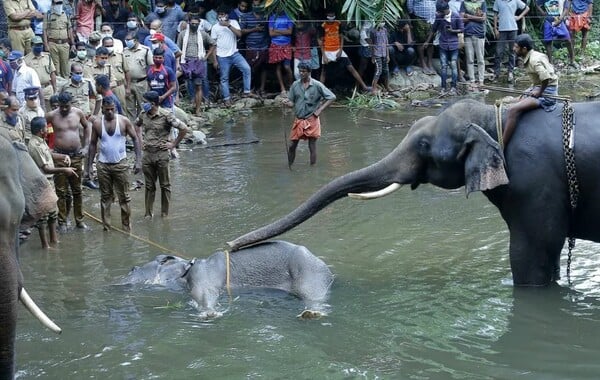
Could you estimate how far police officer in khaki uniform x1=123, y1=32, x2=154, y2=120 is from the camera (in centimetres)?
1573

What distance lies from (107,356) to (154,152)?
15.1 ft

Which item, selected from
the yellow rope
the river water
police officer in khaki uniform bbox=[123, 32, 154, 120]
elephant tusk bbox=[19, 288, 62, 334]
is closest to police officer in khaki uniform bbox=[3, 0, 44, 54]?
police officer in khaki uniform bbox=[123, 32, 154, 120]

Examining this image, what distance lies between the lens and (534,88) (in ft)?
30.2

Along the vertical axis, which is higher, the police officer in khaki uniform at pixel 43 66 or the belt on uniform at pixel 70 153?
the police officer in khaki uniform at pixel 43 66

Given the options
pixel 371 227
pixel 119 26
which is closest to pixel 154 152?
pixel 371 227

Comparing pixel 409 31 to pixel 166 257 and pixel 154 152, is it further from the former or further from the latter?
pixel 166 257

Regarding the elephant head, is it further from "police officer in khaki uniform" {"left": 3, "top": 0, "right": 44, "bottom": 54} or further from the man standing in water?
"police officer in khaki uniform" {"left": 3, "top": 0, "right": 44, "bottom": 54}

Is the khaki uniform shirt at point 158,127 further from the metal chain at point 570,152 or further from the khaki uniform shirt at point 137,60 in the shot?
the metal chain at point 570,152

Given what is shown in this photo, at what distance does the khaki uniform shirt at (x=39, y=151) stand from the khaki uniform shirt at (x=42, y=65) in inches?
156

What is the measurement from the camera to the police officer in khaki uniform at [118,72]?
1523 cm

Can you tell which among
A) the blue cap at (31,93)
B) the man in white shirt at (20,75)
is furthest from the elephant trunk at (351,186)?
the man in white shirt at (20,75)

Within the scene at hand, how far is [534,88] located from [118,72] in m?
7.91

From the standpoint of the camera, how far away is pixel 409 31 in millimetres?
20703

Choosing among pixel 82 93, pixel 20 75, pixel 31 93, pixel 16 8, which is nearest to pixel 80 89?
pixel 82 93
